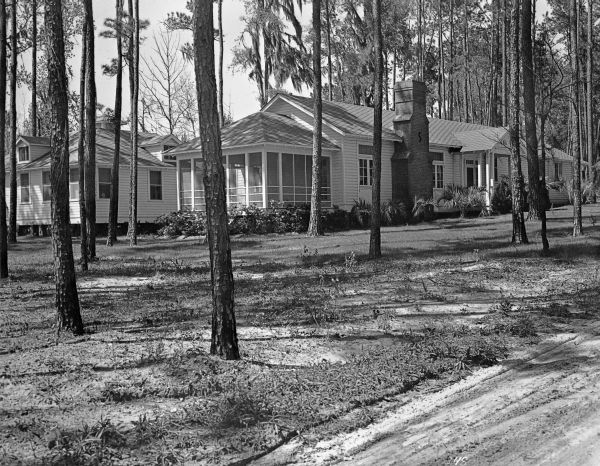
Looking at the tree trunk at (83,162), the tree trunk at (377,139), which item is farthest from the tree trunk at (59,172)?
the tree trunk at (377,139)

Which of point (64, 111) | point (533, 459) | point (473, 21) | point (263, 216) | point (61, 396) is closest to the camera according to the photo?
point (533, 459)

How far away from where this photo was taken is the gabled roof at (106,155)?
1240 inches

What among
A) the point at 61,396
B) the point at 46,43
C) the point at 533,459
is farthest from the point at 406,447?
the point at 46,43

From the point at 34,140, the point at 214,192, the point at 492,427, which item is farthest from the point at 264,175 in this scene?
the point at 492,427

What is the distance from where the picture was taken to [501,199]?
3106 centimetres

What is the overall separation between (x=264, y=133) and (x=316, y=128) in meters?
4.60

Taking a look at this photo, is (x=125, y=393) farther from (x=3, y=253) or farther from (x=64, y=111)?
(x=3, y=253)

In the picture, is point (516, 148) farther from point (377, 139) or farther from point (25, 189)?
point (25, 189)

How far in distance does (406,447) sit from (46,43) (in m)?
6.49

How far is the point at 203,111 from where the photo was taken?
6.62 metres

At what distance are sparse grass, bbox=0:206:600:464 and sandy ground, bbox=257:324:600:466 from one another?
30 centimetres

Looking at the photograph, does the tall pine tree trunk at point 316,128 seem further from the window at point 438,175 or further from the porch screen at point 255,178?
the window at point 438,175

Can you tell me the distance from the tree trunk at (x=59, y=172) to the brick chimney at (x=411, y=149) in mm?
23304

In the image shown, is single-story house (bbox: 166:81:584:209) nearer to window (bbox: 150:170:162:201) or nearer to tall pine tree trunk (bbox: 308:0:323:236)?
window (bbox: 150:170:162:201)
